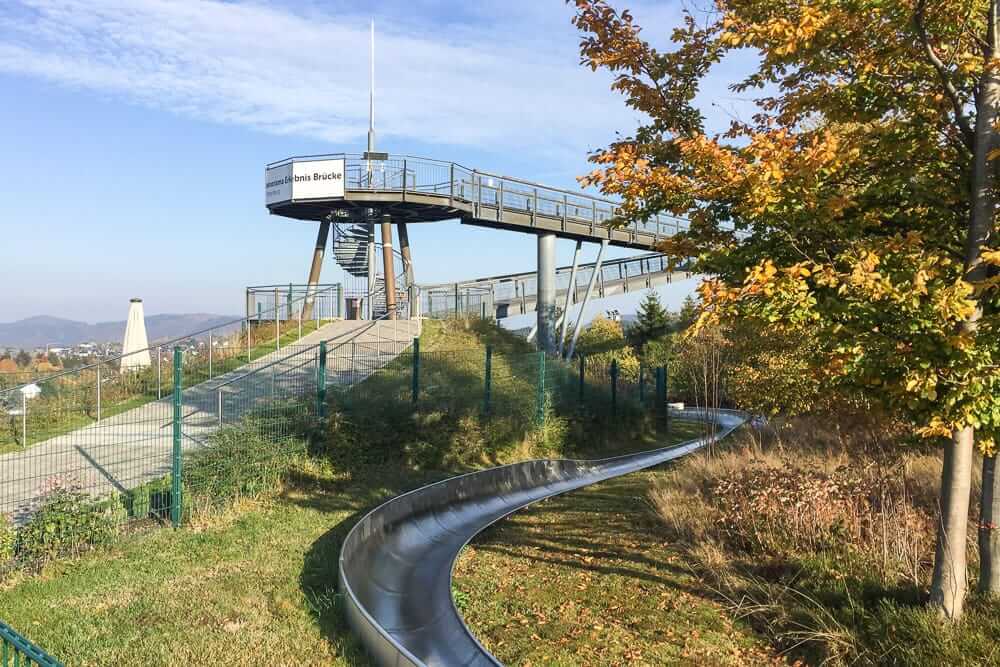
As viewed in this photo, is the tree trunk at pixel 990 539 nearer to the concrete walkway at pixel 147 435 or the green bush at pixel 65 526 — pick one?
the green bush at pixel 65 526

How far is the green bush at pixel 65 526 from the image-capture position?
902 cm

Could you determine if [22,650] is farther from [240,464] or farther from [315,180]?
[315,180]

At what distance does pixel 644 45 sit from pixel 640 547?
19.7 ft

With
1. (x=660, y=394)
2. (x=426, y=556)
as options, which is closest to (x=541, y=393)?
(x=660, y=394)

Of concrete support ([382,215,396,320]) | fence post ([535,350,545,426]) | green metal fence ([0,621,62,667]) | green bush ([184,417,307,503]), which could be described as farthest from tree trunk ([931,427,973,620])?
concrete support ([382,215,396,320])

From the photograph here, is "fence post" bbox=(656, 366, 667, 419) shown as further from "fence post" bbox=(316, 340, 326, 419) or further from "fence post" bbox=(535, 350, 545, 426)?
"fence post" bbox=(316, 340, 326, 419)

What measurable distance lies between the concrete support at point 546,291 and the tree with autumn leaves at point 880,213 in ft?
67.9

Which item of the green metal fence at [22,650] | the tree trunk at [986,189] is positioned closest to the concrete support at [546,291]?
the tree trunk at [986,189]

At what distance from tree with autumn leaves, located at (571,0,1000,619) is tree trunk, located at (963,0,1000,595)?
1 centimetres

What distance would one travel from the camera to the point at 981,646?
19.8 ft

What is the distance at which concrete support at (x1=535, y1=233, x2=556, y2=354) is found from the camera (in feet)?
95.1

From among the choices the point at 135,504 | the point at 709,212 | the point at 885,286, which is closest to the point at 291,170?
the point at 135,504

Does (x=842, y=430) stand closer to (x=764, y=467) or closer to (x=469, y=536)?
(x=764, y=467)

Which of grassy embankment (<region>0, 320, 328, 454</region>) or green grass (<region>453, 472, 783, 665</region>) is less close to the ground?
grassy embankment (<region>0, 320, 328, 454</region>)
